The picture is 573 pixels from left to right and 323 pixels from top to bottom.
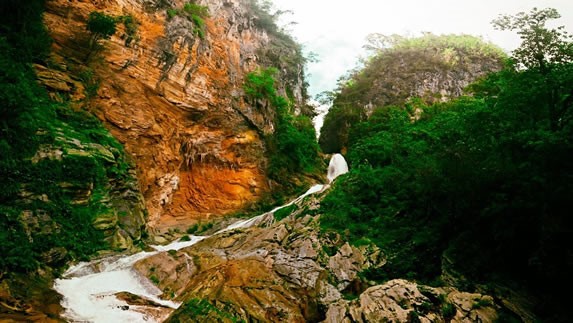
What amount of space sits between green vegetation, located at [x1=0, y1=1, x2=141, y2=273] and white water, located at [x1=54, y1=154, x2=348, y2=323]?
75 cm

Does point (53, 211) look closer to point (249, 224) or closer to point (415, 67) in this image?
point (249, 224)

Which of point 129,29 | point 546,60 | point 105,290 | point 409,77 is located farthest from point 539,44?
point 409,77

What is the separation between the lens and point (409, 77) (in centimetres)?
3219

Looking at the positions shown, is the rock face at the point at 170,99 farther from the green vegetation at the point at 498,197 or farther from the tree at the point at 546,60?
the tree at the point at 546,60

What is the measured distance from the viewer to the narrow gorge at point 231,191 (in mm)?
7398

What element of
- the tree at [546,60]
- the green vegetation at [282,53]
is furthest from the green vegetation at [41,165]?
the green vegetation at [282,53]

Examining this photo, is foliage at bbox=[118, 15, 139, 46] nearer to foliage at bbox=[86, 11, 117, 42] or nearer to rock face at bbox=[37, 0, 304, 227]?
rock face at bbox=[37, 0, 304, 227]

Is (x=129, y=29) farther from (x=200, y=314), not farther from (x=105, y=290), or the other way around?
(x=200, y=314)

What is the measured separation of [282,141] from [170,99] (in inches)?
333

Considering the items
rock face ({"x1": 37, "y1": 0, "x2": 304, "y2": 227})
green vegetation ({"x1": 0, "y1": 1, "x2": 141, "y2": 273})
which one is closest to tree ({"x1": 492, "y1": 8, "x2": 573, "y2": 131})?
green vegetation ({"x1": 0, "y1": 1, "x2": 141, "y2": 273})

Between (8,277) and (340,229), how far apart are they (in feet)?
30.2

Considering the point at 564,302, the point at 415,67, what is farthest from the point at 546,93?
the point at 415,67

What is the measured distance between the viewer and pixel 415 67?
32656 mm

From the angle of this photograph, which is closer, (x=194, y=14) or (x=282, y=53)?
(x=194, y=14)
